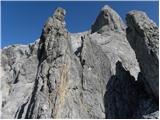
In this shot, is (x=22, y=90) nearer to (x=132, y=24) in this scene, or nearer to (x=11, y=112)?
(x=11, y=112)

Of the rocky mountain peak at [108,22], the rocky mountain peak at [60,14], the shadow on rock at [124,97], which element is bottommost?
the shadow on rock at [124,97]

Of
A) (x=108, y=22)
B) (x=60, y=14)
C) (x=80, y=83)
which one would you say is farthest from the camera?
(x=108, y=22)

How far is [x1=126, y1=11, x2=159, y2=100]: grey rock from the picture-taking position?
3203 cm

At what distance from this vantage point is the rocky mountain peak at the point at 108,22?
6597cm

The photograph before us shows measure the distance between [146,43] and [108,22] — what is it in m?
35.1

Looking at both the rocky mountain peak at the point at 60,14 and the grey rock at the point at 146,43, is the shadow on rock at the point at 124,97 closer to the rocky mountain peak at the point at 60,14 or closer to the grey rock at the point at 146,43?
the grey rock at the point at 146,43

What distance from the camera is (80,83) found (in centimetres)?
3806

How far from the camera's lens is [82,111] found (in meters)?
35.3

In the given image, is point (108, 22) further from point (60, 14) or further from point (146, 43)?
point (146, 43)

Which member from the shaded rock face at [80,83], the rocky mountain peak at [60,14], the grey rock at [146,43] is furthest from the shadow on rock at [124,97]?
the rocky mountain peak at [60,14]

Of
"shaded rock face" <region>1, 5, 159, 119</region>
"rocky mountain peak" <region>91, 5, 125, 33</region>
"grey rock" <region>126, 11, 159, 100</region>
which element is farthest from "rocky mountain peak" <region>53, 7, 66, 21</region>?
"rocky mountain peak" <region>91, 5, 125, 33</region>

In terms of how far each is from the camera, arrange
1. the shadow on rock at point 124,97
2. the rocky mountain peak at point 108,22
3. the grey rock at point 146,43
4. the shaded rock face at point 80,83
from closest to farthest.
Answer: the grey rock at point 146,43
the shaded rock face at point 80,83
the shadow on rock at point 124,97
the rocky mountain peak at point 108,22

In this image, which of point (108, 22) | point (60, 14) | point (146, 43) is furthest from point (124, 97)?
point (108, 22)

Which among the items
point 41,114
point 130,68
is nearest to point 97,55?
point 130,68
